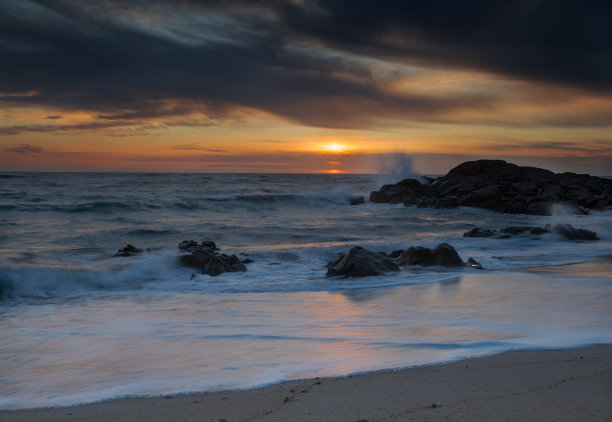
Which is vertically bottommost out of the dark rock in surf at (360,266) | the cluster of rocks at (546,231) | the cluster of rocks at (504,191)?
the dark rock in surf at (360,266)

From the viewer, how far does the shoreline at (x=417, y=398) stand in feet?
10.4

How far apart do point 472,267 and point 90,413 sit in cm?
916

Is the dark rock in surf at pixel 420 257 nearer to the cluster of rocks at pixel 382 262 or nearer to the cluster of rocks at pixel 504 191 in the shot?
the cluster of rocks at pixel 382 262

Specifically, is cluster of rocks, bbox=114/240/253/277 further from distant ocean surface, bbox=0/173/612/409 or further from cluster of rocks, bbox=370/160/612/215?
cluster of rocks, bbox=370/160/612/215

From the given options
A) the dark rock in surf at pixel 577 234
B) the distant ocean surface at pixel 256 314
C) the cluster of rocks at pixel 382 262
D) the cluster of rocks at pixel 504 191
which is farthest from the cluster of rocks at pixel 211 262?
the cluster of rocks at pixel 504 191

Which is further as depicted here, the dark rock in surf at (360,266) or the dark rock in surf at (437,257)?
the dark rock in surf at (437,257)

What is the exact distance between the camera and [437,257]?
11.2 m

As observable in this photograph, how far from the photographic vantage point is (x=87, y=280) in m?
10.6

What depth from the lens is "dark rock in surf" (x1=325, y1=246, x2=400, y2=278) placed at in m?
10.3

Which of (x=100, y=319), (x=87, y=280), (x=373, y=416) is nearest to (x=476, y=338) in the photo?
(x=373, y=416)

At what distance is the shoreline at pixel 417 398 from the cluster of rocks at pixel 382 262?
235 inches

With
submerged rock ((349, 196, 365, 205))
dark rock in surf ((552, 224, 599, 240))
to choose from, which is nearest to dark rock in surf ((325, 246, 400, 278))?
dark rock in surf ((552, 224, 599, 240))

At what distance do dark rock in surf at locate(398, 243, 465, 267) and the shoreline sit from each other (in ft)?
21.9

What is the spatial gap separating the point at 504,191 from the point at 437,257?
895 inches
